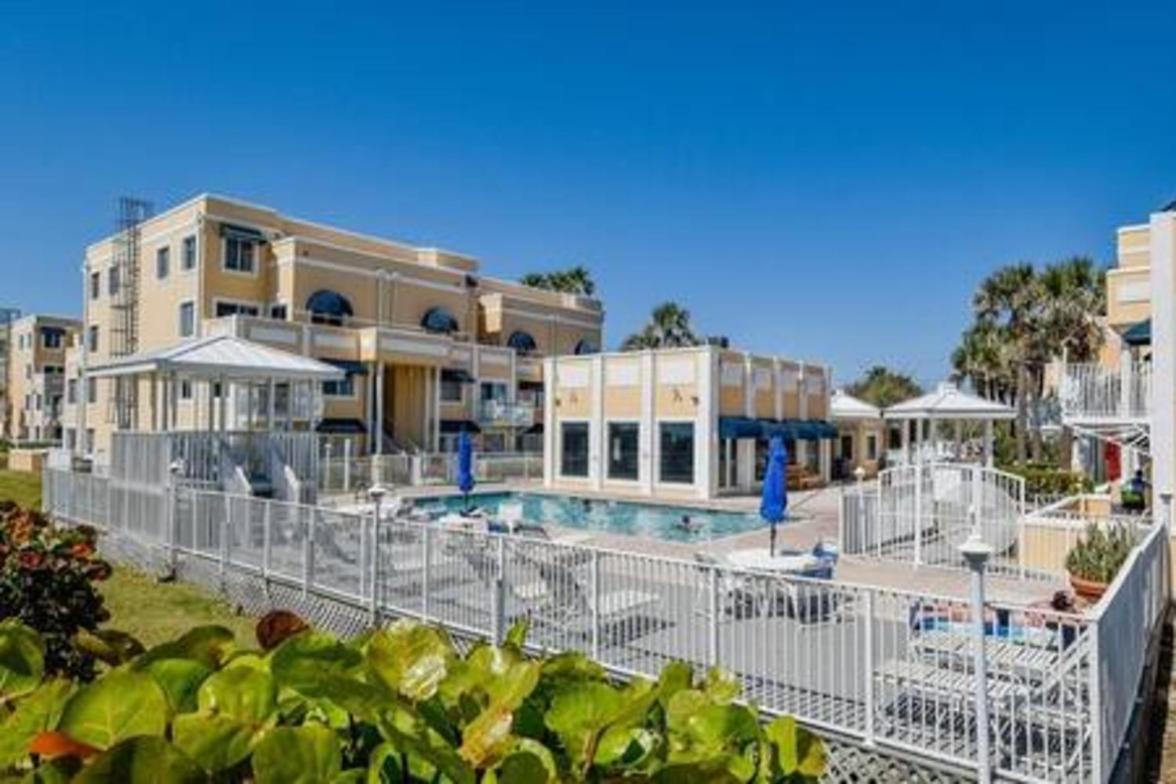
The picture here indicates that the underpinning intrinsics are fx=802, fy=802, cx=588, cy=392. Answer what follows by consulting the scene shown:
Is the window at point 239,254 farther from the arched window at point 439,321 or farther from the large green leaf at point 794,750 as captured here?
the large green leaf at point 794,750

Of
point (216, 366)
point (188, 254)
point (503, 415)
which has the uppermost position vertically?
point (188, 254)

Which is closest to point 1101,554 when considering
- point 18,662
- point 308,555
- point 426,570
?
point 426,570

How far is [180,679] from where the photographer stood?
1279 millimetres

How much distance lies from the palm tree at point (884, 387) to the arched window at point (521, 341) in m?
32.0

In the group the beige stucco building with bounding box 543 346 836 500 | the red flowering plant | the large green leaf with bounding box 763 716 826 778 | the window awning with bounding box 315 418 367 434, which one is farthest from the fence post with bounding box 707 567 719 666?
Answer: the window awning with bounding box 315 418 367 434

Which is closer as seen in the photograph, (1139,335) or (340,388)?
(1139,335)

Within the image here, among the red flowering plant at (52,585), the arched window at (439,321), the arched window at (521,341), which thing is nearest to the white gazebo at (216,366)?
the red flowering plant at (52,585)

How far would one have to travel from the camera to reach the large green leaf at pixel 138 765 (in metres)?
0.92

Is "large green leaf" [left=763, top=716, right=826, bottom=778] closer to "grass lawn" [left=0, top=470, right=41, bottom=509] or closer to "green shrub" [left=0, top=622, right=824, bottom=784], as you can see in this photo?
"green shrub" [left=0, top=622, right=824, bottom=784]

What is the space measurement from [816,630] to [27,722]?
6343mm

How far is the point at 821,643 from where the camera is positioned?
662 centimetres

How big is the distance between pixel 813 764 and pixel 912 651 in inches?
221

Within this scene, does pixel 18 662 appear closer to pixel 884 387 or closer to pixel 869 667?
pixel 869 667

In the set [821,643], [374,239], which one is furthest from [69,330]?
[821,643]
